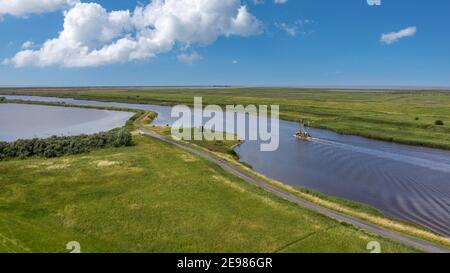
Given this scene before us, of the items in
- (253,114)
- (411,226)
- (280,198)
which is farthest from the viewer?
(253,114)

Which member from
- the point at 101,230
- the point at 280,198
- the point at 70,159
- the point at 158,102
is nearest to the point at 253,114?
the point at 158,102

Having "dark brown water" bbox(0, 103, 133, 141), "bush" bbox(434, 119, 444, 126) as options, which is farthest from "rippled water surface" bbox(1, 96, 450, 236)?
"dark brown water" bbox(0, 103, 133, 141)

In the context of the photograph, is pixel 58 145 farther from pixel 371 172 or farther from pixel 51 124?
pixel 51 124

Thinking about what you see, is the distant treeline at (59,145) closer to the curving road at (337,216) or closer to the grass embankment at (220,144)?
the grass embankment at (220,144)

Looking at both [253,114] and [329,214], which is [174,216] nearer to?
[329,214]

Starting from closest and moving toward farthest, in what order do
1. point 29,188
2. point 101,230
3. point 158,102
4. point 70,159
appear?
point 101,230 → point 29,188 → point 70,159 → point 158,102

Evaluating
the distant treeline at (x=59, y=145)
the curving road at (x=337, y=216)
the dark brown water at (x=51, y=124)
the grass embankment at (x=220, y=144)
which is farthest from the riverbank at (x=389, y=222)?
the dark brown water at (x=51, y=124)

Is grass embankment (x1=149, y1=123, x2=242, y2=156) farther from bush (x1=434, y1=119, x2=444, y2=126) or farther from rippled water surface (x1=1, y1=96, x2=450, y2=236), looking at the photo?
bush (x1=434, y1=119, x2=444, y2=126)
